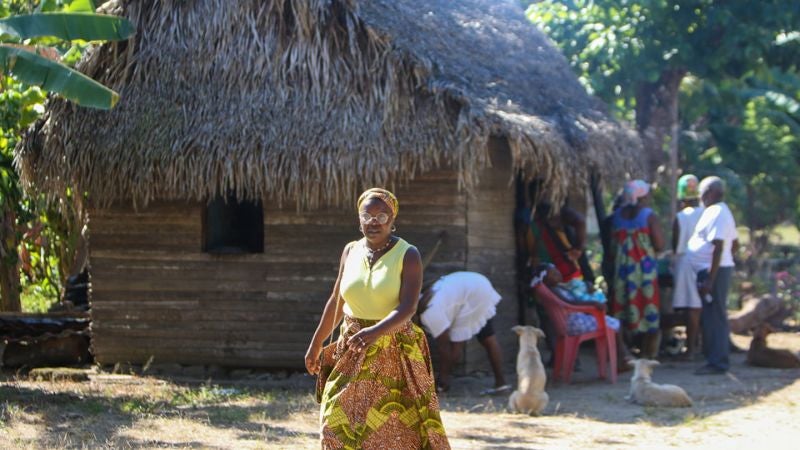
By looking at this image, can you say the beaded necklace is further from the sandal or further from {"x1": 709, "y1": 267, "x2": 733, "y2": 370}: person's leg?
{"x1": 709, "y1": 267, "x2": 733, "y2": 370}: person's leg

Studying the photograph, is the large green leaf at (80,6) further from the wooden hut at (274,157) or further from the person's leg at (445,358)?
the person's leg at (445,358)

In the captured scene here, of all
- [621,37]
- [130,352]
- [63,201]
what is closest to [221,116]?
[63,201]

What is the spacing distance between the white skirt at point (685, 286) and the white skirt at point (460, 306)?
8.96ft

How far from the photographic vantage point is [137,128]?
9688 mm

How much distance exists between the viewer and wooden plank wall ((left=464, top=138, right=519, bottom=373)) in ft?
32.1

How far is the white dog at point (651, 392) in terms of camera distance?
8.25 m

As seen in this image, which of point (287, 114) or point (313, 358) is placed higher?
point (287, 114)

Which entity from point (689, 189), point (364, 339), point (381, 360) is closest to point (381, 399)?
point (381, 360)

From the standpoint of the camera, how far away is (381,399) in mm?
5340

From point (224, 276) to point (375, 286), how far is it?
4.92 m

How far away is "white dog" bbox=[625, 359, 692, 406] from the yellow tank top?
3548mm

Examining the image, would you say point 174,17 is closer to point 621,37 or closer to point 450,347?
point 450,347

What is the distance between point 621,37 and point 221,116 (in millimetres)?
7621

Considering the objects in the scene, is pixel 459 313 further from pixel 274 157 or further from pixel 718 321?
pixel 718 321
